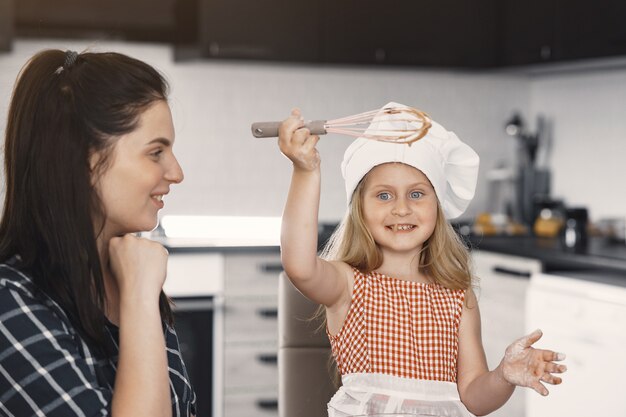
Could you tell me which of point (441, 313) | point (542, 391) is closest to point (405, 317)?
point (441, 313)

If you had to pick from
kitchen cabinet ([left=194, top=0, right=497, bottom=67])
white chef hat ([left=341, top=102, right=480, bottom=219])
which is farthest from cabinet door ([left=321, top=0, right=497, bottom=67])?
white chef hat ([left=341, top=102, right=480, bottom=219])

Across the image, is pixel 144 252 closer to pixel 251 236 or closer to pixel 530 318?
pixel 530 318

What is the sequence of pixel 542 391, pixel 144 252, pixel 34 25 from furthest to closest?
1. pixel 34 25
2. pixel 542 391
3. pixel 144 252

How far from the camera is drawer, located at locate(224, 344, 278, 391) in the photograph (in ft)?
11.5

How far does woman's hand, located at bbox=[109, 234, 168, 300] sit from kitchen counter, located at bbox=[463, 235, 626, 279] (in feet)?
5.47

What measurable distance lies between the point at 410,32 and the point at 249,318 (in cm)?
143

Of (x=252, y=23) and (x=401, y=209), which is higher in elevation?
(x=252, y=23)

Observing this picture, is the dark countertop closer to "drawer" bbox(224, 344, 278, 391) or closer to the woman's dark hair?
"drawer" bbox(224, 344, 278, 391)

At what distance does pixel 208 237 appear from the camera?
147 inches

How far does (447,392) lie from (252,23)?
2.36 m

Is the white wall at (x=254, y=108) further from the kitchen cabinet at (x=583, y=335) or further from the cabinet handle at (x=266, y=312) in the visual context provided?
the kitchen cabinet at (x=583, y=335)

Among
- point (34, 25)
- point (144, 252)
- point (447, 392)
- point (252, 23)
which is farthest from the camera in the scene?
point (252, 23)

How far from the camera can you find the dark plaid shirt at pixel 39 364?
1.13 metres

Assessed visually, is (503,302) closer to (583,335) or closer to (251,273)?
(583,335)
